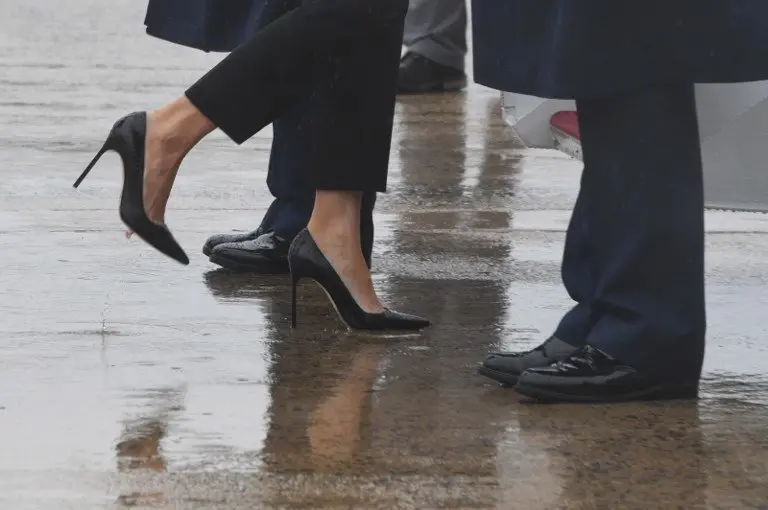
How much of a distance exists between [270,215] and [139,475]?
1674 mm

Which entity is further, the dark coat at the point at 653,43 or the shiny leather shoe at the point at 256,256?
the shiny leather shoe at the point at 256,256

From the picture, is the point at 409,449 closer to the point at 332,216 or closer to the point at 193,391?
the point at 193,391

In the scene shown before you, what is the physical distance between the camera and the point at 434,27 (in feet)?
24.8

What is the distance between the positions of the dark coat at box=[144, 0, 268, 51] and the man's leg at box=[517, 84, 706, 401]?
1251 millimetres

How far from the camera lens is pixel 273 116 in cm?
301

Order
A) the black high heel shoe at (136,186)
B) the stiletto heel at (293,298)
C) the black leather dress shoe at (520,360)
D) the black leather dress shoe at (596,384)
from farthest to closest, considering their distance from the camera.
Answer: the stiletto heel at (293,298), the black high heel shoe at (136,186), the black leather dress shoe at (520,360), the black leather dress shoe at (596,384)

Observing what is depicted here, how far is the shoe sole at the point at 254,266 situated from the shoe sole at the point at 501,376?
99cm

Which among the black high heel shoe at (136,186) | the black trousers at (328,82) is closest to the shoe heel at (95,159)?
the black high heel shoe at (136,186)

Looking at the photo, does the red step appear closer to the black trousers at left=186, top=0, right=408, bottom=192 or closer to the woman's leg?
the black trousers at left=186, top=0, right=408, bottom=192

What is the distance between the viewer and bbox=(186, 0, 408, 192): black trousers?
2967 mm

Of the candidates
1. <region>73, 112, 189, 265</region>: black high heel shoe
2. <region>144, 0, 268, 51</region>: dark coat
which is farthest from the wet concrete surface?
<region>144, 0, 268, 51</region>: dark coat

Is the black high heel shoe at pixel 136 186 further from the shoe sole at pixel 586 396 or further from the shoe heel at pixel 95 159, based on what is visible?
the shoe sole at pixel 586 396

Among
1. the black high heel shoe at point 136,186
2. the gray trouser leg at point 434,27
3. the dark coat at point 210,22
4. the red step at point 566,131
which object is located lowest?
the black high heel shoe at point 136,186

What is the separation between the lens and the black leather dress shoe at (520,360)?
9.46 feet
